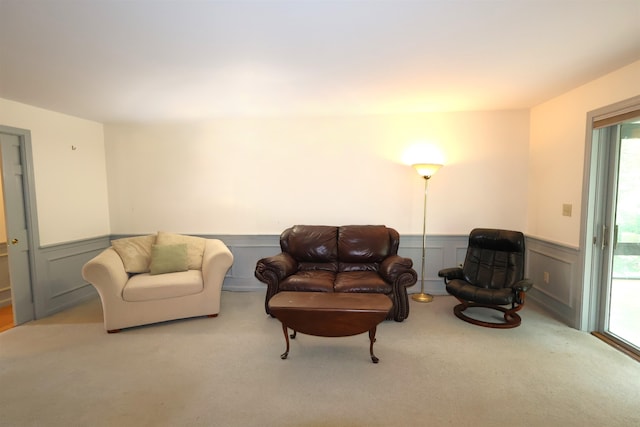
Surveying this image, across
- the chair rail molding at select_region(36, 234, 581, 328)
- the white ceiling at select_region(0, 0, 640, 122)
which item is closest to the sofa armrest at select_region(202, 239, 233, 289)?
the chair rail molding at select_region(36, 234, 581, 328)

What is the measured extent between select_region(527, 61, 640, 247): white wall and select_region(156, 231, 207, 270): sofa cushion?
4125mm

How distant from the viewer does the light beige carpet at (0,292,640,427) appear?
1.90 metres

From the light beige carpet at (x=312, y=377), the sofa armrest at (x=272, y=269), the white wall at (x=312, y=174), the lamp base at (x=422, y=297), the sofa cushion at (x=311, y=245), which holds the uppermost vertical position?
the white wall at (x=312, y=174)

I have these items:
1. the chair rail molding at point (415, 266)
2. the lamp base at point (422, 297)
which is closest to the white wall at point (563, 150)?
the chair rail molding at point (415, 266)

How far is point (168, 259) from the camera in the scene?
3.50 m

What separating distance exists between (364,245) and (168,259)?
7.53 feet

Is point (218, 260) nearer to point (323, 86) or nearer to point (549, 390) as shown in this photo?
point (323, 86)

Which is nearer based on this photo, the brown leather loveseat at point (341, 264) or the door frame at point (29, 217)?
the brown leather loveseat at point (341, 264)

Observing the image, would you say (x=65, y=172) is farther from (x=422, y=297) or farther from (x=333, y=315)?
(x=422, y=297)

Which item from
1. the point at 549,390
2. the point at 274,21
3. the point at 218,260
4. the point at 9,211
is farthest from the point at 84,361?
the point at 549,390

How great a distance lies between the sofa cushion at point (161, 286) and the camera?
3.10 metres

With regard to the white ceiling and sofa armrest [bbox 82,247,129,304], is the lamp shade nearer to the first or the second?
the white ceiling

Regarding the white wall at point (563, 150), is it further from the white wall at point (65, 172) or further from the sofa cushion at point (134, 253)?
the white wall at point (65, 172)

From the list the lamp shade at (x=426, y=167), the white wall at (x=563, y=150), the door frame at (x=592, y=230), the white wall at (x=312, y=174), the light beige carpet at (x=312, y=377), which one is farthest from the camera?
the white wall at (x=312, y=174)
